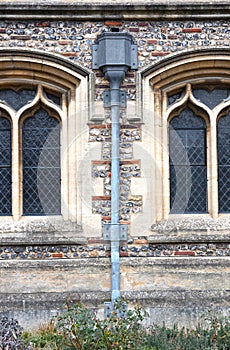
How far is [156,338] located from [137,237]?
6.38ft

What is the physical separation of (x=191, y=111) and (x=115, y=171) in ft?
5.13

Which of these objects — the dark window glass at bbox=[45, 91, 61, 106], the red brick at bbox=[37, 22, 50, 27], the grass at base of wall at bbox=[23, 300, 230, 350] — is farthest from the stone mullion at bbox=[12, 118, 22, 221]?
the grass at base of wall at bbox=[23, 300, 230, 350]

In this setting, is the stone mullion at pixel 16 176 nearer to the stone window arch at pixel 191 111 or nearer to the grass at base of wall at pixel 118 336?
the stone window arch at pixel 191 111

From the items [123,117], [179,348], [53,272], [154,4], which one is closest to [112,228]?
[53,272]

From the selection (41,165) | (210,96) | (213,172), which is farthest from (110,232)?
(210,96)

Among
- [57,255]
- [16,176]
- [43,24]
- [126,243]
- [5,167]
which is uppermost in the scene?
[43,24]

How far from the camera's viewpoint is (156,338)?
6.90 metres

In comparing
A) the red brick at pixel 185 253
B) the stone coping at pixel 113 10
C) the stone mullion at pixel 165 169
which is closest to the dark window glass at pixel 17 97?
the stone coping at pixel 113 10

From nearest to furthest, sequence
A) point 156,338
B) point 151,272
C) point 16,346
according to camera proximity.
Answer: point 16,346
point 156,338
point 151,272

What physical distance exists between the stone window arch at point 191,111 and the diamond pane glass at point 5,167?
6.60 ft

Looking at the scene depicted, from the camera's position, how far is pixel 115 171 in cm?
848

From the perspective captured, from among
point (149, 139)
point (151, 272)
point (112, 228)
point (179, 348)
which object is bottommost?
point (179, 348)

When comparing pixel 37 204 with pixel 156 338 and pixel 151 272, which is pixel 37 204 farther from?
pixel 156 338

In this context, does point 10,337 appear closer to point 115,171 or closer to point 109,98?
point 115,171
